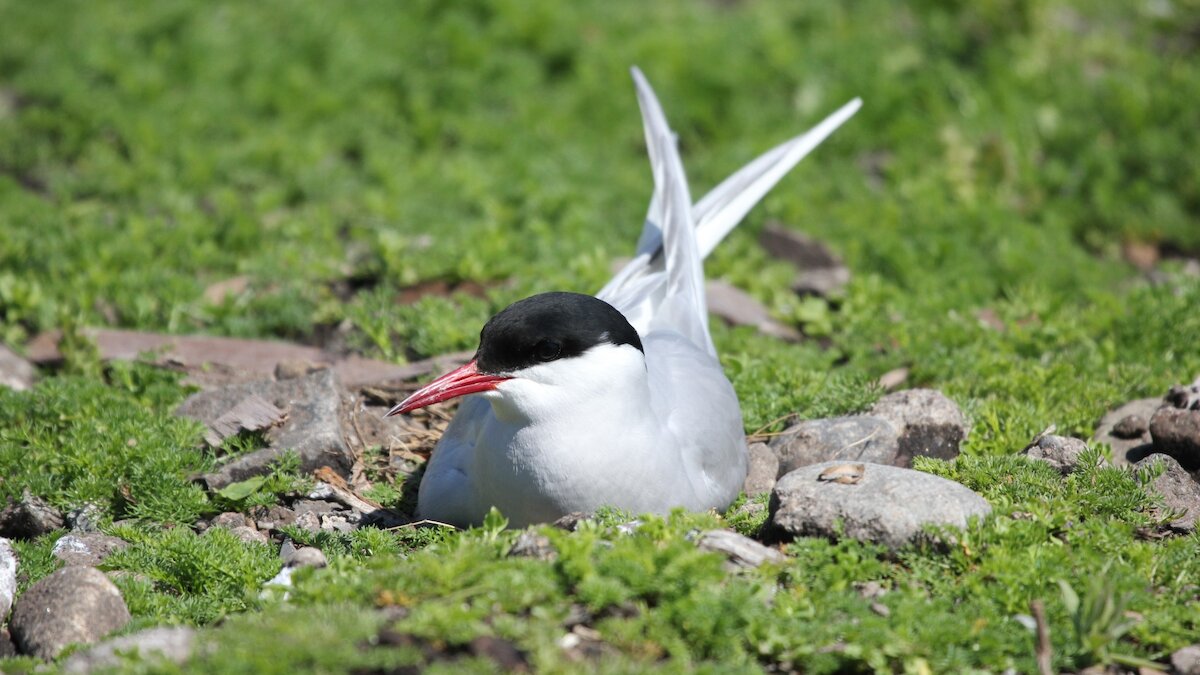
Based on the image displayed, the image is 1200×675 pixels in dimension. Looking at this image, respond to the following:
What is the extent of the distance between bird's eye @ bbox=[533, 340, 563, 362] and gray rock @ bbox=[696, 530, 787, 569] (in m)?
0.79

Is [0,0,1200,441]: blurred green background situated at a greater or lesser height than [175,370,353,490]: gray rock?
greater

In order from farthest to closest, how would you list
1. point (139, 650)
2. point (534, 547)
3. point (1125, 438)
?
point (1125, 438), point (534, 547), point (139, 650)

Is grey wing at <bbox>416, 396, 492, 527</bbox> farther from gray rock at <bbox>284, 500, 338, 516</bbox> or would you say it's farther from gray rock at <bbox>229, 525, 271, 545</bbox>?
gray rock at <bbox>229, 525, 271, 545</bbox>

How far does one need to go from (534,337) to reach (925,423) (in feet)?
6.19

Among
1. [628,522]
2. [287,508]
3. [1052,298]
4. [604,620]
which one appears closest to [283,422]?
[287,508]

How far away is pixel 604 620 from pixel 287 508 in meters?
1.83

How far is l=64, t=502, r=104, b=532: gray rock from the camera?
15.7ft

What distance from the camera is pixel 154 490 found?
4887mm

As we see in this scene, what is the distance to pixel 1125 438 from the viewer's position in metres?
5.38

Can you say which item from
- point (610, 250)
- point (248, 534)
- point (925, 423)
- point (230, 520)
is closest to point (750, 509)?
point (925, 423)

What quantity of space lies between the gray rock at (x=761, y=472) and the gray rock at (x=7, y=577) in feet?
8.85

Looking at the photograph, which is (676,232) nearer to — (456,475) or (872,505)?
(456,475)

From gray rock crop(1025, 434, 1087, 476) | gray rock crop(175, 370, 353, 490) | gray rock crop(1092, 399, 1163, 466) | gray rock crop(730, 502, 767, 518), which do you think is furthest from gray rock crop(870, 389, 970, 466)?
gray rock crop(175, 370, 353, 490)

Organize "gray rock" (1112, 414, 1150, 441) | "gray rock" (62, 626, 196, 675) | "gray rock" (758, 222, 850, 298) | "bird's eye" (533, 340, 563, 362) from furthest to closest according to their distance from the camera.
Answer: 1. "gray rock" (758, 222, 850, 298)
2. "gray rock" (1112, 414, 1150, 441)
3. "bird's eye" (533, 340, 563, 362)
4. "gray rock" (62, 626, 196, 675)
